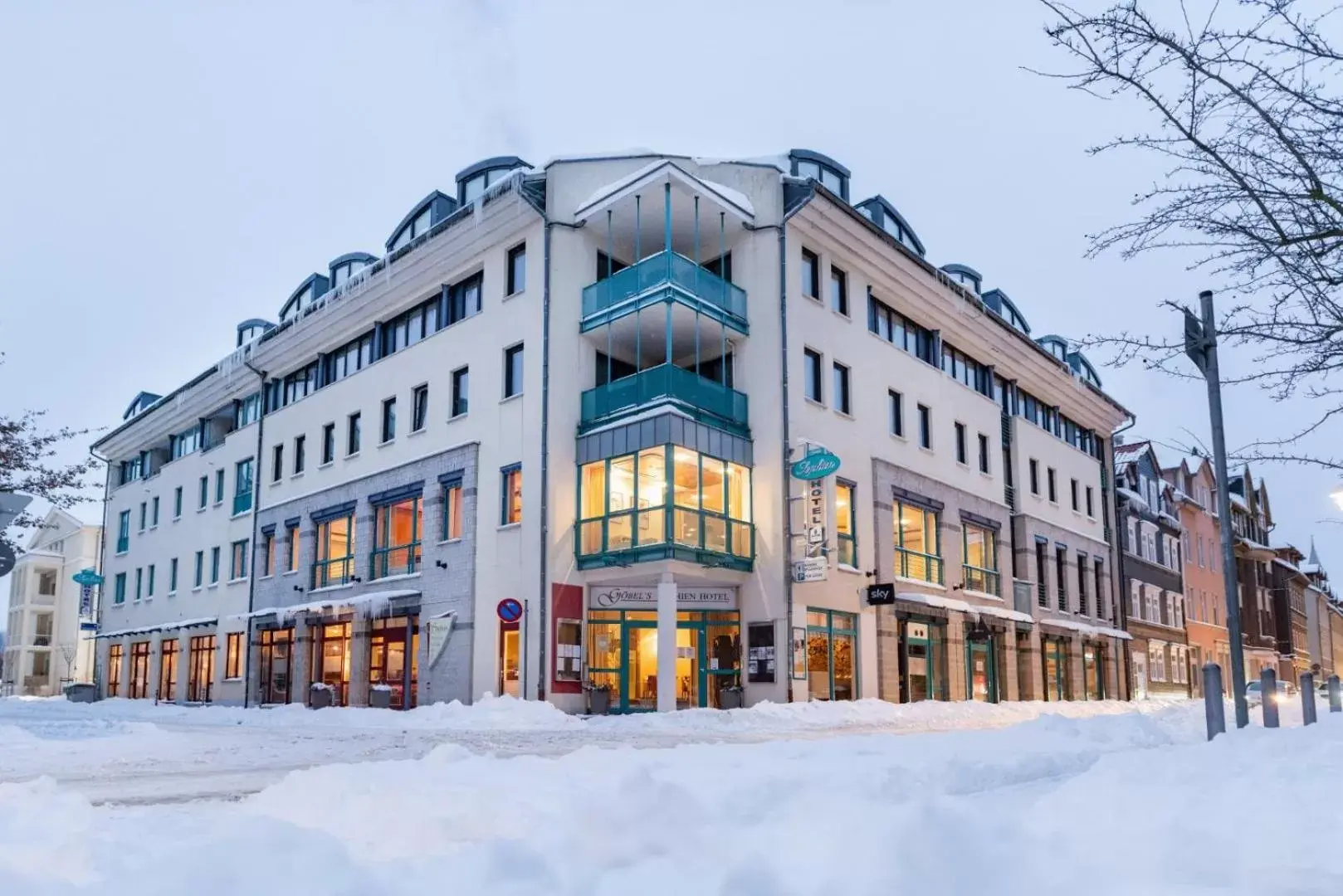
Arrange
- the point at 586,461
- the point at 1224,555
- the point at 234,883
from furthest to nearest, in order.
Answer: the point at 586,461, the point at 1224,555, the point at 234,883

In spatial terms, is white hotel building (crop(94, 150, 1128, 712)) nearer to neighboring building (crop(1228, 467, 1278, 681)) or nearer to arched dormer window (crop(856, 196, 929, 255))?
arched dormer window (crop(856, 196, 929, 255))

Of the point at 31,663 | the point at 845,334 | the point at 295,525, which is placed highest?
the point at 845,334

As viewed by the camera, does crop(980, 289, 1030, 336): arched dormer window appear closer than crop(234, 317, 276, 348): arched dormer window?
Yes

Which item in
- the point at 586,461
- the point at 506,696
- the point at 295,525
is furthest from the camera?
the point at 295,525

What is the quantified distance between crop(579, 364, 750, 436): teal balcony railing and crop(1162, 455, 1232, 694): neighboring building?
35.6m

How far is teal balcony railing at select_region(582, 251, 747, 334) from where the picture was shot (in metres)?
24.2

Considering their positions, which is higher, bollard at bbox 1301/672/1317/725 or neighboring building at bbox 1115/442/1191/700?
neighboring building at bbox 1115/442/1191/700

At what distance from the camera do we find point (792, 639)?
79.0 ft

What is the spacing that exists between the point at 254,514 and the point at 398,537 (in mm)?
9445

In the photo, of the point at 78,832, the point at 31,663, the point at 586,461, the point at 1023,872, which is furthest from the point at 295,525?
the point at 31,663

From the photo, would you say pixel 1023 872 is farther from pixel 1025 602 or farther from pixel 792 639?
pixel 1025 602

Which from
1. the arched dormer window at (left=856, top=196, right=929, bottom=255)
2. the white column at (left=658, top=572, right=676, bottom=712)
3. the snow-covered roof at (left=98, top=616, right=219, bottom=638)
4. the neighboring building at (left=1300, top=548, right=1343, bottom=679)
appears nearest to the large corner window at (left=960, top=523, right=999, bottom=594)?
the arched dormer window at (left=856, top=196, right=929, bottom=255)

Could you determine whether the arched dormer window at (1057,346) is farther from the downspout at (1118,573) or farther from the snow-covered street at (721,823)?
the snow-covered street at (721,823)

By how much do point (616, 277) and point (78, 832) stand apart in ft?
68.9
